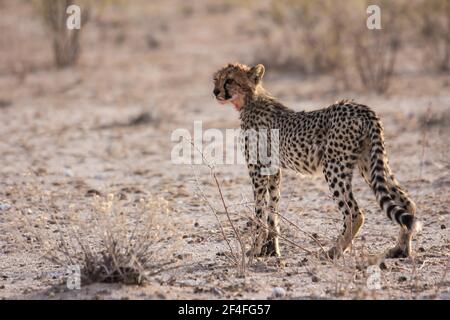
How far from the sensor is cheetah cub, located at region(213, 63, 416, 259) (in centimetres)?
638

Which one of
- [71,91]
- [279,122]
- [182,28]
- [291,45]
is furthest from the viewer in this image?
[182,28]

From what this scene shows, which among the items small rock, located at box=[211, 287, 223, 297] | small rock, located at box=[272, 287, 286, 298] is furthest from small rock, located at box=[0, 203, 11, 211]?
small rock, located at box=[272, 287, 286, 298]

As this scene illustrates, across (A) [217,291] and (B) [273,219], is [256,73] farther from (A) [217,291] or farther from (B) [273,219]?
(A) [217,291]

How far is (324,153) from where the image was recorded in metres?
6.70

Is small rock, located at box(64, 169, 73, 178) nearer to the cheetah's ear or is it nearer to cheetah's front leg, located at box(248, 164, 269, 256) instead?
the cheetah's ear

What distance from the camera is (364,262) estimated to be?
20.4ft

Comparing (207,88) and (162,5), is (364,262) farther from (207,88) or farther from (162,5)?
(162,5)

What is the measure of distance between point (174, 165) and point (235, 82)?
10.6 ft

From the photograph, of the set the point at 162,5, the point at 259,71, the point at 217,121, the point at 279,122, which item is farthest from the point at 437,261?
the point at 162,5

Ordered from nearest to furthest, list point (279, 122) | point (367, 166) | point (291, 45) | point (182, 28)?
point (367, 166)
point (279, 122)
point (291, 45)
point (182, 28)

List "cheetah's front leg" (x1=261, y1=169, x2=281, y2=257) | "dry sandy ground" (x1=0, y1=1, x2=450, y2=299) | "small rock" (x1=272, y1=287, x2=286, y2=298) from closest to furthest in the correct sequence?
"small rock" (x1=272, y1=287, x2=286, y2=298) → "dry sandy ground" (x1=0, y1=1, x2=450, y2=299) → "cheetah's front leg" (x1=261, y1=169, x2=281, y2=257)

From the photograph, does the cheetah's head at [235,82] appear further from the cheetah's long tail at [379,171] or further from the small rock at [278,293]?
the small rock at [278,293]

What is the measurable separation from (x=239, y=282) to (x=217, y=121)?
7066 millimetres
